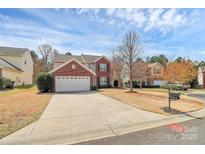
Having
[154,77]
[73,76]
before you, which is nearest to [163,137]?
[73,76]

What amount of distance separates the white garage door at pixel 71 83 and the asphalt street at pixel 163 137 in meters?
21.2

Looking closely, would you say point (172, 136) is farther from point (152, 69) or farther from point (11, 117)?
point (152, 69)

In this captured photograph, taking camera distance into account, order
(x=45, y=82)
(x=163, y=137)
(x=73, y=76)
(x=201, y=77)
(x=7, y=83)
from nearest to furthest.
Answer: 1. (x=163, y=137)
2. (x=45, y=82)
3. (x=73, y=76)
4. (x=7, y=83)
5. (x=201, y=77)

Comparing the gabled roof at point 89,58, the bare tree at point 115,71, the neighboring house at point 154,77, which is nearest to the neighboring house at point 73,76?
the gabled roof at point 89,58

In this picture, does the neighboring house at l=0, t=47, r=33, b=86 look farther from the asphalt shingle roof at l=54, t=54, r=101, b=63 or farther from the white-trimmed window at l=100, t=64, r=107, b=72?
the white-trimmed window at l=100, t=64, r=107, b=72

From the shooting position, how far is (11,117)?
9.83m

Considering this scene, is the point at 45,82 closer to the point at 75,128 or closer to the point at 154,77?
the point at 75,128

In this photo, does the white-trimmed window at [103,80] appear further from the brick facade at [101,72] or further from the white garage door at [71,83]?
the white garage door at [71,83]

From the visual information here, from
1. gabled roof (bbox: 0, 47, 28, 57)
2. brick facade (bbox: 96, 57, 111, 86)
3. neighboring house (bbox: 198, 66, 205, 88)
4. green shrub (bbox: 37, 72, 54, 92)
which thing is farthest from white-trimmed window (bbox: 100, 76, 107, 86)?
neighboring house (bbox: 198, 66, 205, 88)

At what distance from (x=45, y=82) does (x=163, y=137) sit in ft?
70.2

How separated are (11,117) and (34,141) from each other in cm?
395

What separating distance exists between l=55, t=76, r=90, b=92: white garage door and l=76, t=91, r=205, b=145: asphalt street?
69.4ft

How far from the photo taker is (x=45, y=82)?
2636 cm

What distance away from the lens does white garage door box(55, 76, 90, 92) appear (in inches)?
1109
